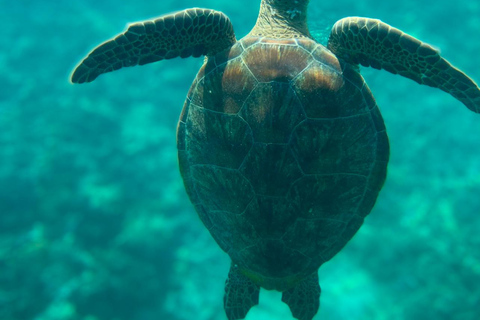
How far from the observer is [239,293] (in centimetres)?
367

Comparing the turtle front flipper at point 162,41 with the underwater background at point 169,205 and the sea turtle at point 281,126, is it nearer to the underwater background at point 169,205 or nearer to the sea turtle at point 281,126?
the sea turtle at point 281,126

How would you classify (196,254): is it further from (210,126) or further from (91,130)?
(210,126)

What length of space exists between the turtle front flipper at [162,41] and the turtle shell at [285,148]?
315mm

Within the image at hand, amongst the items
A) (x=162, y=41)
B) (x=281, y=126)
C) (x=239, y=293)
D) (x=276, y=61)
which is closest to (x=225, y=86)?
(x=276, y=61)

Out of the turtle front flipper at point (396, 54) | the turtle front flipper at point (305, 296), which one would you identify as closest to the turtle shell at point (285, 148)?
the turtle front flipper at point (396, 54)

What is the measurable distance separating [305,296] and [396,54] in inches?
91.2

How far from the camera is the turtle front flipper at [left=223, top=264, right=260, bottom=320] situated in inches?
143

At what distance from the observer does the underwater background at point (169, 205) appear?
20.9 ft

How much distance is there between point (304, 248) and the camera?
292 cm

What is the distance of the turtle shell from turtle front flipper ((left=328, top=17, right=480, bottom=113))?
263 millimetres

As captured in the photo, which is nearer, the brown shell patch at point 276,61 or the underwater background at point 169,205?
the brown shell patch at point 276,61

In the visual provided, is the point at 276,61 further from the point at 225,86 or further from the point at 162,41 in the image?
the point at 162,41

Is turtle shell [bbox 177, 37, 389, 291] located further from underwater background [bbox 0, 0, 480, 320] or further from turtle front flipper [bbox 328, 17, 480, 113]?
underwater background [bbox 0, 0, 480, 320]

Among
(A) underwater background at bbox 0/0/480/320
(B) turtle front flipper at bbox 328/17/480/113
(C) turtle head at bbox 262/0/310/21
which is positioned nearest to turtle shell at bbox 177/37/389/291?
(B) turtle front flipper at bbox 328/17/480/113
